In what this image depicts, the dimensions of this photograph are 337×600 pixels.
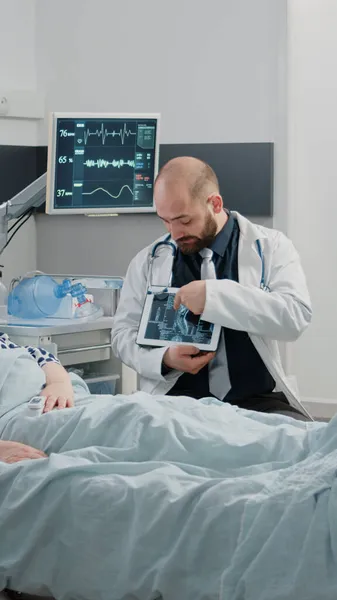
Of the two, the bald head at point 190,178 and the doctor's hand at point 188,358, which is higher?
the bald head at point 190,178

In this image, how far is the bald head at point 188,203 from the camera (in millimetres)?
3023

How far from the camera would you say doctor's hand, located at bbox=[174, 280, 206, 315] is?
9.57ft

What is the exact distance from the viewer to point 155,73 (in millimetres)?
4594

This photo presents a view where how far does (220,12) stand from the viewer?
14.7 ft

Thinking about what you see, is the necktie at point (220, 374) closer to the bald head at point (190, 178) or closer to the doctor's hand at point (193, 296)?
the doctor's hand at point (193, 296)

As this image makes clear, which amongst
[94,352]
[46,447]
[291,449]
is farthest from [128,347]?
[291,449]

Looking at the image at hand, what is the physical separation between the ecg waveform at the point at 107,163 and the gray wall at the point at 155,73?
93 centimetres

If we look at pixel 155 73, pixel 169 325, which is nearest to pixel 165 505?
pixel 169 325

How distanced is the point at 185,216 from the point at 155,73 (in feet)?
5.80

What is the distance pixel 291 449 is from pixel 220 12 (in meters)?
2.83

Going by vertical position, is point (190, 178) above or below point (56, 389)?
above

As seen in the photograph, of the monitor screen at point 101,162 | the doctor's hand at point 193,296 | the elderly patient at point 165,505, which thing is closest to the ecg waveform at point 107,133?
the monitor screen at point 101,162

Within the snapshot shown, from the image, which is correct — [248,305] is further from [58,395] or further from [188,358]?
[58,395]

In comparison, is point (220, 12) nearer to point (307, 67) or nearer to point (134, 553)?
point (307, 67)
